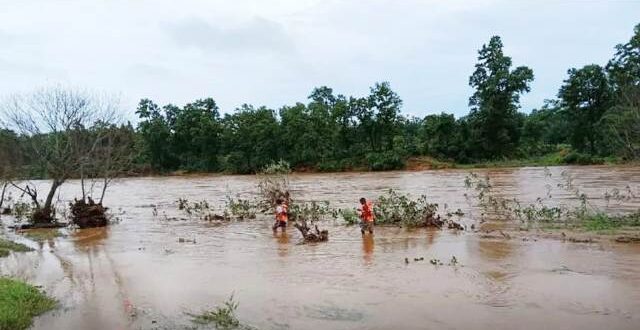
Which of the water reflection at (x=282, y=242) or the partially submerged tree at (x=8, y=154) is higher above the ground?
the partially submerged tree at (x=8, y=154)

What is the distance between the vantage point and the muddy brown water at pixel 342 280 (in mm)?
8547

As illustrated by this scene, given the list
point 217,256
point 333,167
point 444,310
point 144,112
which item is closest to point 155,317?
point 444,310

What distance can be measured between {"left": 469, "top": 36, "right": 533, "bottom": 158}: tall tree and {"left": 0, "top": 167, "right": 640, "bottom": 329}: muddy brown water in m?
46.3

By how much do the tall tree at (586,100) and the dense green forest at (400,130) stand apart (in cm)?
10

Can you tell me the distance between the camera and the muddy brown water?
8547mm

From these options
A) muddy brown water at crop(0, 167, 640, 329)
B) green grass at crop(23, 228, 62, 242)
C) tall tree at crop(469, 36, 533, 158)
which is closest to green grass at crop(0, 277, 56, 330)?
muddy brown water at crop(0, 167, 640, 329)

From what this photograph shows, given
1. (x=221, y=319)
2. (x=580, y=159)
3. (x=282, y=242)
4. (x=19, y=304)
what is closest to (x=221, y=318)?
(x=221, y=319)

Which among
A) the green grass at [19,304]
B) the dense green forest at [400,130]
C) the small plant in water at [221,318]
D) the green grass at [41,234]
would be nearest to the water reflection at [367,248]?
the small plant in water at [221,318]

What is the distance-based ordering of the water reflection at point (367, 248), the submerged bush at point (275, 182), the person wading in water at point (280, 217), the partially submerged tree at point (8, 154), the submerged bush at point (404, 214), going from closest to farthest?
the water reflection at point (367, 248) → the submerged bush at point (404, 214) → the person wading in water at point (280, 217) → the submerged bush at point (275, 182) → the partially submerged tree at point (8, 154)

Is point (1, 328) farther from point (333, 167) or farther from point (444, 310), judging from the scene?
point (333, 167)

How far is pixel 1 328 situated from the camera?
25.2 ft

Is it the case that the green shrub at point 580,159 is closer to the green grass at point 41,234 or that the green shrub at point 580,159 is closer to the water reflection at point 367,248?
the water reflection at point 367,248

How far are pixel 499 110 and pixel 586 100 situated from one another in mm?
9046

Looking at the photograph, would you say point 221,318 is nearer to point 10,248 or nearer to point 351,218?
point 10,248
